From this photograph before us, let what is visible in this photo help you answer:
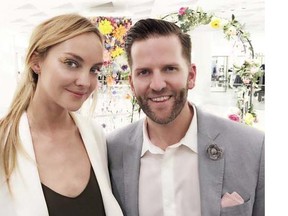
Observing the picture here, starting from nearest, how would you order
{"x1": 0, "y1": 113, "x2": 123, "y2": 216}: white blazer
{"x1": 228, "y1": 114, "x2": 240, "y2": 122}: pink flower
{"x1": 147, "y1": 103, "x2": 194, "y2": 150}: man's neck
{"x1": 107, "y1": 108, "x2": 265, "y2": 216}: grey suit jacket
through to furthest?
{"x1": 0, "y1": 113, "x2": 123, "y2": 216}: white blazer
{"x1": 107, "y1": 108, "x2": 265, "y2": 216}: grey suit jacket
{"x1": 147, "y1": 103, "x2": 194, "y2": 150}: man's neck
{"x1": 228, "y1": 114, "x2": 240, "y2": 122}: pink flower

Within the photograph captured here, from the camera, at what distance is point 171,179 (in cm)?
115

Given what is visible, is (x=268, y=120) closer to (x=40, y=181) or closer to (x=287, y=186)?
(x=287, y=186)

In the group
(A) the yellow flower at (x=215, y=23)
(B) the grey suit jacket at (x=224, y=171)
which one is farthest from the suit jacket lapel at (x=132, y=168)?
(A) the yellow flower at (x=215, y=23)

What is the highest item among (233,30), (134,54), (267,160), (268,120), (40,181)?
(233,30)

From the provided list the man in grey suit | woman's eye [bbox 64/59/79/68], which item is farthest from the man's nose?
woman's eye [bbox 64/59/79/68]

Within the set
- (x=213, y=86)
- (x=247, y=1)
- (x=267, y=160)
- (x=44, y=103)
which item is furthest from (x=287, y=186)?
(x=213, y=86)

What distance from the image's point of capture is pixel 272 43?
0.78 meters

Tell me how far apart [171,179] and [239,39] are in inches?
46.9

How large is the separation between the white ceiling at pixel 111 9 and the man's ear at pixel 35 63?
0.32 meters

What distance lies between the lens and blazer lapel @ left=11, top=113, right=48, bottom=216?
0.97m

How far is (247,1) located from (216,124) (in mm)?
728

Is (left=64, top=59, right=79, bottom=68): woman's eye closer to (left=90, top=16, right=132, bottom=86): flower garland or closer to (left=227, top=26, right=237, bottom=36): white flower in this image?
(left=90, top=16, right=132, bottom=86): flower garland

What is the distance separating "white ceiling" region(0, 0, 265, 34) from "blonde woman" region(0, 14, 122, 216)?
1.02 feet

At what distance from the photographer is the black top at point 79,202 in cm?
101
